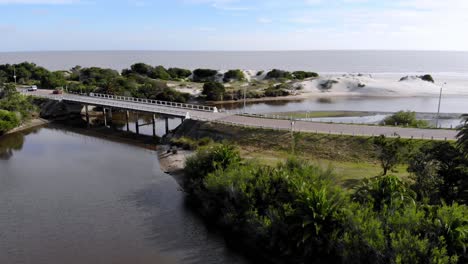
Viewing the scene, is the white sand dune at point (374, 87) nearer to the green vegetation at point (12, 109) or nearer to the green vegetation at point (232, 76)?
the green vegetation at point (232, 76)

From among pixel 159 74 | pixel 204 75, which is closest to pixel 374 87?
pixel 204 75

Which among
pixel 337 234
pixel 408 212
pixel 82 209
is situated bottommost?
pixel 82 209

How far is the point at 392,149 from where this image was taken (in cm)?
3662

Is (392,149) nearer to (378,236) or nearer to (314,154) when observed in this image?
(314,154)

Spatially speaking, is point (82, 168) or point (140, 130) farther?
point (140, 130)

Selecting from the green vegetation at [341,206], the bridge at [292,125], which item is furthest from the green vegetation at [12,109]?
the green vegetation at [341,206]

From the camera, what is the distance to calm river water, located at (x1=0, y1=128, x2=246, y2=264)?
2806cm

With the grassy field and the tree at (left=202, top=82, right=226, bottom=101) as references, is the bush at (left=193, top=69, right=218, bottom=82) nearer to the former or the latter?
the tree at (left=202, top=82, right=226, bottom=101)

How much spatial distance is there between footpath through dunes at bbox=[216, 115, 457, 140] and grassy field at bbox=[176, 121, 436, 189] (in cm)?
163

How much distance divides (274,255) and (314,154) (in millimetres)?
21342

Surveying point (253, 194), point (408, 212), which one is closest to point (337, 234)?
point (408, 212)

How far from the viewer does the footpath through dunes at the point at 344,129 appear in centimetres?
4712

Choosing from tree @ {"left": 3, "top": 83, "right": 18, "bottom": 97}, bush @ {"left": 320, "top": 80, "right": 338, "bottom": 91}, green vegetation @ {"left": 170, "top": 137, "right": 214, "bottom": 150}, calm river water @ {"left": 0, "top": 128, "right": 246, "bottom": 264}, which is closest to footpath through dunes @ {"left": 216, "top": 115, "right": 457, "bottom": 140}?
green vegetation @ {"left": 170, "top": 137, "right": 214, "bottom": 150}

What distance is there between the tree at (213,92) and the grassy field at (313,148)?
1907 inches
